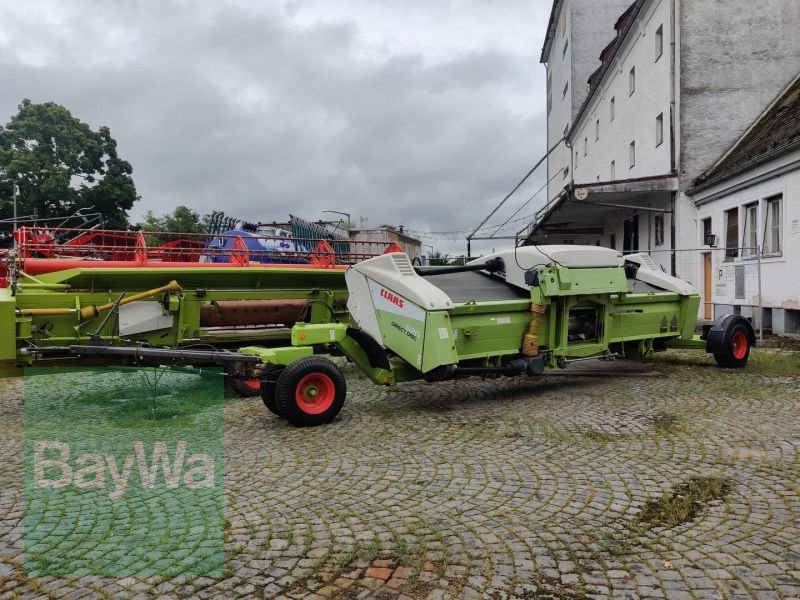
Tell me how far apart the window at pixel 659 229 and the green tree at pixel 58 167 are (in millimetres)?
32445

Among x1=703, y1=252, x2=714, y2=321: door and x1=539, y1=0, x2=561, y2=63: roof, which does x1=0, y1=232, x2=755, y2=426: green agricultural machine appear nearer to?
x1=703, y1=252, x2=714, y2=321: door

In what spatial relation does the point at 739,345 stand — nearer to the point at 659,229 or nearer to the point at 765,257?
the point at 765,257

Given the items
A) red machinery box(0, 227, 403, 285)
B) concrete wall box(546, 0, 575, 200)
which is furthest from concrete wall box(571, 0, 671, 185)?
red machinery box(0, 227, 403, 285)

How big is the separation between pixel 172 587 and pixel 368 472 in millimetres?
1768

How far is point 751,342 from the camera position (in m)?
8.73

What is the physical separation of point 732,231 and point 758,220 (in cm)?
145

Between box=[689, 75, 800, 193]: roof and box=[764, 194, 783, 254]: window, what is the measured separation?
90 centimetres

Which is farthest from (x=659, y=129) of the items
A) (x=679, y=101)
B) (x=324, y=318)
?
(x=324, y=318)

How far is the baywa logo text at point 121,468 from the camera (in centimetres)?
411

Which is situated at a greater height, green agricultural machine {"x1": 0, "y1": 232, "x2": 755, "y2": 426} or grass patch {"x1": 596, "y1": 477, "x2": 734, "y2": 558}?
green agricultural machine {"x1": 0, "y1": 232, "x2": 755, "y2": 426}

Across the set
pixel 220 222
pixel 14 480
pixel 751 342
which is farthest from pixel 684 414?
pixel 220 222

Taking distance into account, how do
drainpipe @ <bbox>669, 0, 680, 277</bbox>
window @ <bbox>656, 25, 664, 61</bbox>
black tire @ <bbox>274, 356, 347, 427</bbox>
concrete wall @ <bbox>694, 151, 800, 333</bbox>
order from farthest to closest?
window @ <bbox>656, 25, 664, 61</bbox>
drainpipe @ <bbox>669, 0, 680, 277</bbox>
concrete wall @ <bbox>694, 151, 800, 333</bbox>
black tire @ <bbox>274, 356, 347, 427</bbox>

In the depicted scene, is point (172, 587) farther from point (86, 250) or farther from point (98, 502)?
point (86, 250)

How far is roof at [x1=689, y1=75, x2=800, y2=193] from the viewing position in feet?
41.7
